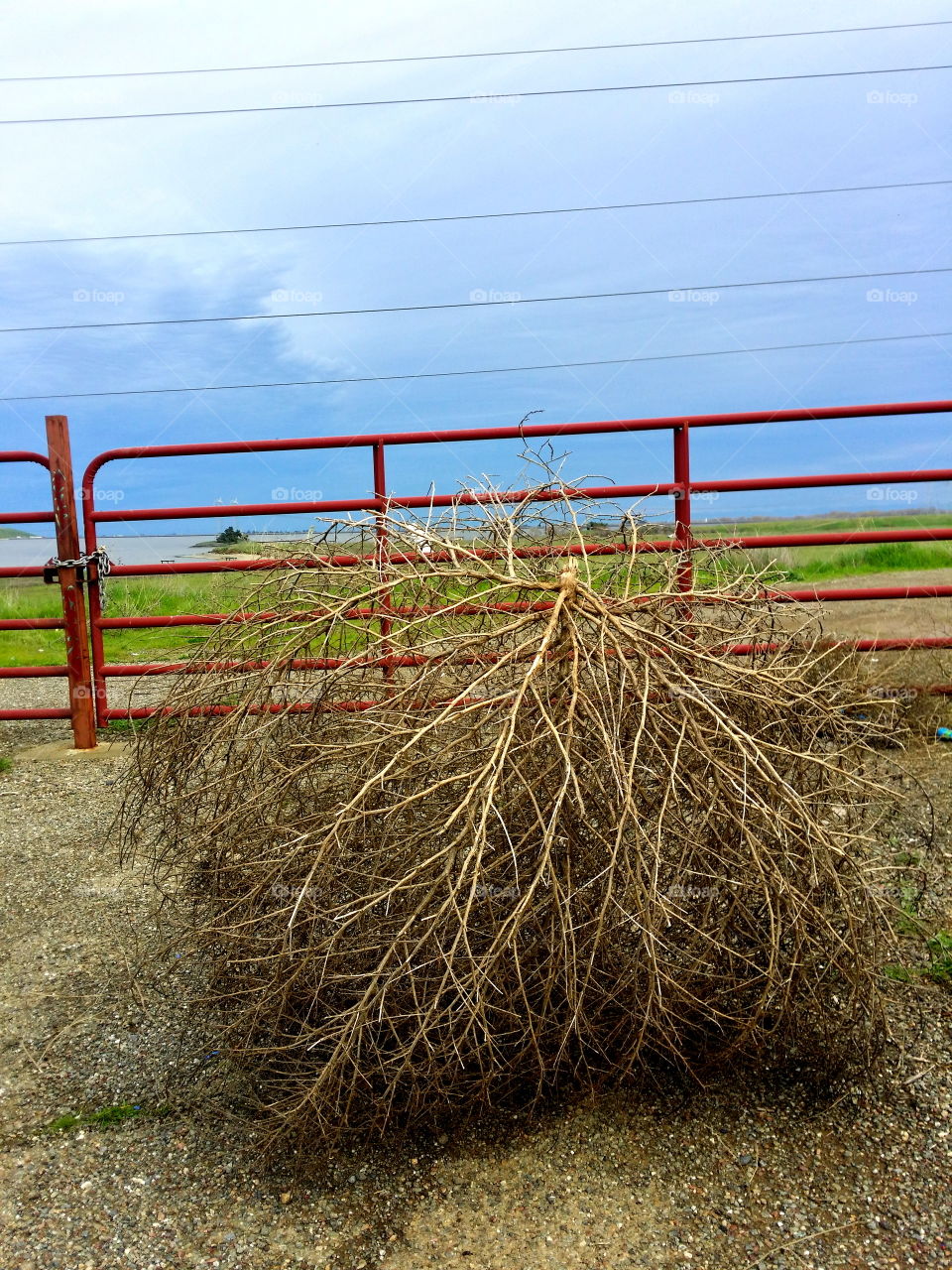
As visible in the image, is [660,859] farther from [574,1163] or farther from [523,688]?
[574,1163]

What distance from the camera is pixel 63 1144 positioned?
8.97ft

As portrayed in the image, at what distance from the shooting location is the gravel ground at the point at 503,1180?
2287 millimetres

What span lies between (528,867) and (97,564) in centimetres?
488

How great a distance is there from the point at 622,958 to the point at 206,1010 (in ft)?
4.95

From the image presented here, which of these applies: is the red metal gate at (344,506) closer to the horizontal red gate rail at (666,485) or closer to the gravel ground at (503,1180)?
the horizontal red gate rail at (666,485)

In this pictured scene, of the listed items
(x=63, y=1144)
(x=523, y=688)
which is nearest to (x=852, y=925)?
(x=523, y=688)

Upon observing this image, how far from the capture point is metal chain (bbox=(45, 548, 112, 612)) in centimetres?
645

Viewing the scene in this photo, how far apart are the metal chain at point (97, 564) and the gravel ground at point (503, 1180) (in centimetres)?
378

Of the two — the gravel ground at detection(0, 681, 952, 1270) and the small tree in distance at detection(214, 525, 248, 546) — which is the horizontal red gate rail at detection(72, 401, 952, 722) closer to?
the small tree in distance at detection(214, 525, 248, 546)

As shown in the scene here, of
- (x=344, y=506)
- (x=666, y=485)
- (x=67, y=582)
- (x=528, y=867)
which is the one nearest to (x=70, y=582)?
(x=67, y=582)

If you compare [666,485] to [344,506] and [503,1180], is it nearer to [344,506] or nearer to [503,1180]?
[344,506]

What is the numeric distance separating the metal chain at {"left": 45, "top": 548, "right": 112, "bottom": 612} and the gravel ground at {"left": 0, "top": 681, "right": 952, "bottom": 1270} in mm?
3775

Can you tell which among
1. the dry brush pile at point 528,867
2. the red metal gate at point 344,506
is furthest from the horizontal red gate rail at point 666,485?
the dry brush pile at point 528,867

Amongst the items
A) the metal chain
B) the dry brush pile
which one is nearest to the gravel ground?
Result: the dry brush pile
